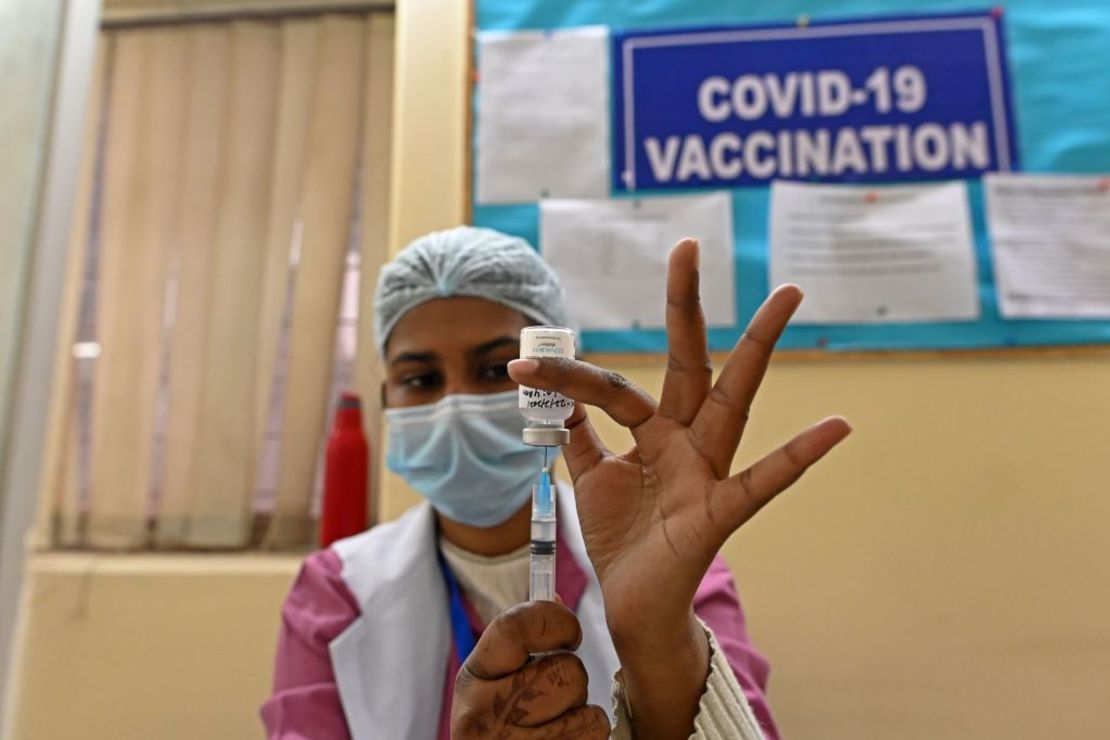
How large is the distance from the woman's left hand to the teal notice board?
0.66 m

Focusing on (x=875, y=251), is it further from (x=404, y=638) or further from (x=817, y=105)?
(x=404, y=638)

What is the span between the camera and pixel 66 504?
1.47 metres

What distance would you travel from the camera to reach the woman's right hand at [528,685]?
1.69 feet

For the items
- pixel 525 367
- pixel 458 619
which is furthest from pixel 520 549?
pixel 525 367

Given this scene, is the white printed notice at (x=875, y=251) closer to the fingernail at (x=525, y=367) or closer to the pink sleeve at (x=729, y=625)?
the pink sleeve at (x=729, y=625)

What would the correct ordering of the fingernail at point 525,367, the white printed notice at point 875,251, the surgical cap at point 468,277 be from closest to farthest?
1. the fingernail at point 525,367
2. the surgical cap at point 468,277
3. the white printed notice at point 875,251

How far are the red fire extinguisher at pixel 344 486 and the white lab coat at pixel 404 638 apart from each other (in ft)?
0.85

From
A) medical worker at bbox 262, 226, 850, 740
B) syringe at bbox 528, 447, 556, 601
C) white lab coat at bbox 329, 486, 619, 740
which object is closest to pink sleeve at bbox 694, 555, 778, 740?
medical worker at bbox 262, 226, 850, 740

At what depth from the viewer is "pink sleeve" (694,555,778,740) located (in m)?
0.86

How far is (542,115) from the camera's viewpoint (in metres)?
1.32

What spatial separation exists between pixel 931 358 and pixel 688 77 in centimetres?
67

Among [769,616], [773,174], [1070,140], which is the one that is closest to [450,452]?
[769,616]

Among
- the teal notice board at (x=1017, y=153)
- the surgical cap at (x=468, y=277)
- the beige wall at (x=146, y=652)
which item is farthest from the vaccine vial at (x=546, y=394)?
the beige wall at (x=146, y=652)

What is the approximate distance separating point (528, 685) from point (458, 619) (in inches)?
17.3
